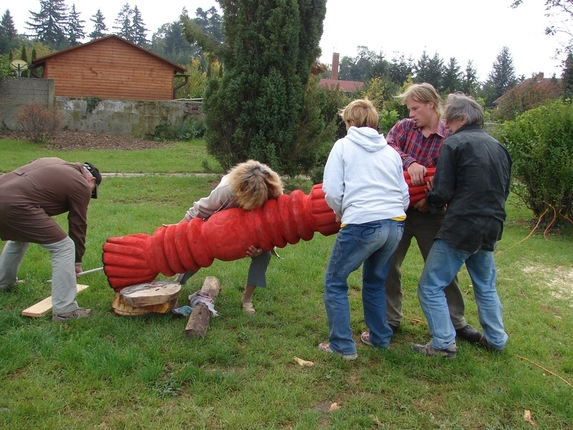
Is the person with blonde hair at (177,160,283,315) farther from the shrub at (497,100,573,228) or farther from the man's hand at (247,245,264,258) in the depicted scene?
the shrub at (497,100,573,228)

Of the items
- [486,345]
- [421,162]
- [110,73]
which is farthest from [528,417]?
[110,73]

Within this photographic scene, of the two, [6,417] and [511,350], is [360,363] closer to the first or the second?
[511,350]

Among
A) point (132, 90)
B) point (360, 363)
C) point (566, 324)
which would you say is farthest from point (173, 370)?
point (132, 90)

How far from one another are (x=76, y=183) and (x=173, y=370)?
183cm

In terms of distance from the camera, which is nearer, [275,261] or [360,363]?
[360,363]

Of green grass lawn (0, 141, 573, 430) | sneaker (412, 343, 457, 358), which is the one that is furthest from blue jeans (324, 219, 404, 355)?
sneaker (412, 343, 457, 358)

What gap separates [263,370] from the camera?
3.87 m

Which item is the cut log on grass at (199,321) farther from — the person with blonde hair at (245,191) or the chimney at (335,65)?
the chimney at (335,65)

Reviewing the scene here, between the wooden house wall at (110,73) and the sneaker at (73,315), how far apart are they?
2388 cm

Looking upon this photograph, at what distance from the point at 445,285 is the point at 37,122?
690 inches

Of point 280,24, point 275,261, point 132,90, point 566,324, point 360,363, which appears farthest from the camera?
point 132,90

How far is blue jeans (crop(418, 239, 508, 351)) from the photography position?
395cm

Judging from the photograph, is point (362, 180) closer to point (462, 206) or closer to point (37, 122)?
point (462, 206)

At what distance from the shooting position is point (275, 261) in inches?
256
